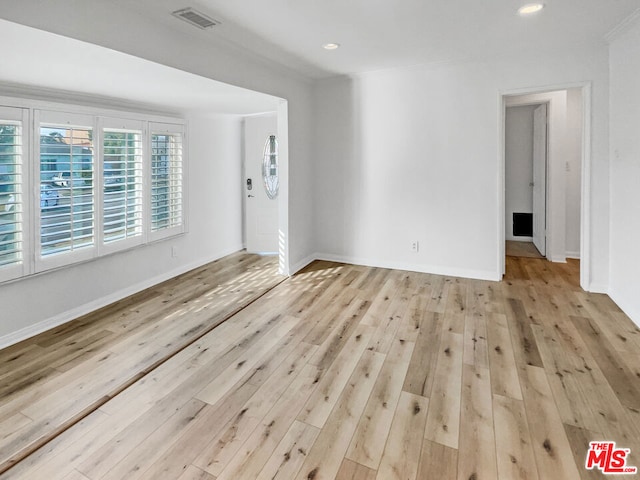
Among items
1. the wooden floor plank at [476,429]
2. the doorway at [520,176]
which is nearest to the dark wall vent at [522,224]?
the doorway at [520,176]

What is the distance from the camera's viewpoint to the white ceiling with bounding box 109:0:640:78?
2.65 metres

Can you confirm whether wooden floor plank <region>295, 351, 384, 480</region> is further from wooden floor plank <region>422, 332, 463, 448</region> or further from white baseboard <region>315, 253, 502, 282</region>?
white baseboard <region>315, 253, 502, 282</region>

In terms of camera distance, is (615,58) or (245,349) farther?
(615,58)

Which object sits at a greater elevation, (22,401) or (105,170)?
(105,170)

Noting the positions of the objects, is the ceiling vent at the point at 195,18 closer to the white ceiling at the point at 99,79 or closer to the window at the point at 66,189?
the white ceiling at the point at 99,79

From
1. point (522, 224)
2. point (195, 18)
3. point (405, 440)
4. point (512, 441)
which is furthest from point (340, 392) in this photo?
point (522, 224)

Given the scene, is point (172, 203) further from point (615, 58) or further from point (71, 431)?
point (615, 58)

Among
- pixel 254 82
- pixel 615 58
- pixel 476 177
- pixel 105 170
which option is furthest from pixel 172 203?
pixel 615 58

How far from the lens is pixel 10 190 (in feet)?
9.43

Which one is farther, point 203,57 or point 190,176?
point 190,176

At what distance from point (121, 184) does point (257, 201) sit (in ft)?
7.24

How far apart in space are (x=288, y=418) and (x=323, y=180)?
12.1ft

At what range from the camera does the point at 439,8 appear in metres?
2.72

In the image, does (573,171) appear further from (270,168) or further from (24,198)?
(24,198)
